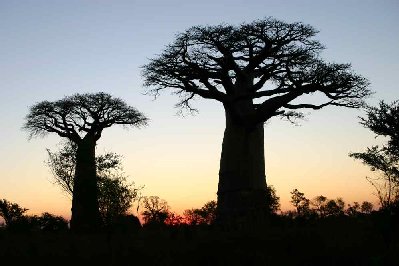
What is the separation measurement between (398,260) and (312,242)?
1.87 m

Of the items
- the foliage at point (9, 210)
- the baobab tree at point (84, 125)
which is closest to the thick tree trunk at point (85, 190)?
the baobab tree at point (84, 125)

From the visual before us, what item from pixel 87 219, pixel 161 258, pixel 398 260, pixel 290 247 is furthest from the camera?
pixel 87 219

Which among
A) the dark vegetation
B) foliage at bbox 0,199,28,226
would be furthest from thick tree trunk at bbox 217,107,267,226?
foliage at bbox 0,199,28,226

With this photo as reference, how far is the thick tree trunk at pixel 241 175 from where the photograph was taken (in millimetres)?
14758

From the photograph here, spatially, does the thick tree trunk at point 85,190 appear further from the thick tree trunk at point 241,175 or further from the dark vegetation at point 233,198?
the thick tree trunk at point 241,175

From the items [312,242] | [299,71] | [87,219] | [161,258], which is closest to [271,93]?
[299,71]

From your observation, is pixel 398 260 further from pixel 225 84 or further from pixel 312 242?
pixel 225 84

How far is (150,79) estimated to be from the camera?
659 inches

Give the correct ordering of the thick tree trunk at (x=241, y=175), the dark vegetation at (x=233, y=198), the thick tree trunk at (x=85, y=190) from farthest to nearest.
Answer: the thick tree trunk at (x=85, y=190), the thick tree trunk at (x=241, y=175), the dark vegetation at (x=233, y=198)

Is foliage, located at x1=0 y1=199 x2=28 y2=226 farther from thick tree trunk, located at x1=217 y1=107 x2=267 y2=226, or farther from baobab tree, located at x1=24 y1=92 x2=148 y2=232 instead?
thick tree trunk, located at x1=217 y1=107 x2=267 y2=226

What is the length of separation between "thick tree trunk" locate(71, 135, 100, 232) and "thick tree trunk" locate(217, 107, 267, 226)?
10.2 meters

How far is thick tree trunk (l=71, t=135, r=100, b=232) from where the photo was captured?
2353 centimetres

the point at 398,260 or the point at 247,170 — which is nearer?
the point at 398,260

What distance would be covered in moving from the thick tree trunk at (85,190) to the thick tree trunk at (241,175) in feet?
33.6
